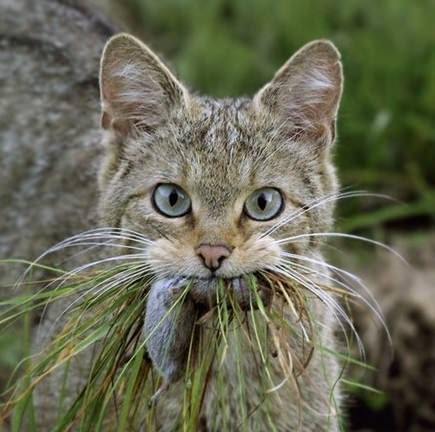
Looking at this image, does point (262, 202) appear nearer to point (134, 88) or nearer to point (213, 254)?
point (213, 254)

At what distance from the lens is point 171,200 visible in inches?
153

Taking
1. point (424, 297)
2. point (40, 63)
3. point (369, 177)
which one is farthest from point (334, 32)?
point (40, 63)

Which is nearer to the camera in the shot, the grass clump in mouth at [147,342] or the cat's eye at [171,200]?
the grass clump in mouth at [147,342]

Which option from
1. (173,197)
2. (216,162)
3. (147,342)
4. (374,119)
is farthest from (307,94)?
(374,119)

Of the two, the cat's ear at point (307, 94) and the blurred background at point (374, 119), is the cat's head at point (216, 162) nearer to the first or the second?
the cat's ear at point (307, 94)

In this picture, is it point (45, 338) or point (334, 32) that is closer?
point (45, 338)

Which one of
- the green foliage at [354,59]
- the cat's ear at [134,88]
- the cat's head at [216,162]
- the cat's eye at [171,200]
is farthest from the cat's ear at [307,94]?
the green foliage at [354,59]

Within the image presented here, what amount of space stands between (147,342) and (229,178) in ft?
1.78

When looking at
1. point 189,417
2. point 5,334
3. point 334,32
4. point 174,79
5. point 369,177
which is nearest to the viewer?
point 189,417

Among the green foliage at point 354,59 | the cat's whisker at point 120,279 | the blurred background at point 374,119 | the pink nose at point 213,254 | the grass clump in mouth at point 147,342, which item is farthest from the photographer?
the green foliage at point 354,59

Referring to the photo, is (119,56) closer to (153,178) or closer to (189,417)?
(153,178)

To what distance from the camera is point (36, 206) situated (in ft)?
17.3

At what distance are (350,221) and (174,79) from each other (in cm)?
234

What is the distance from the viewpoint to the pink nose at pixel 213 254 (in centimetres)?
355
